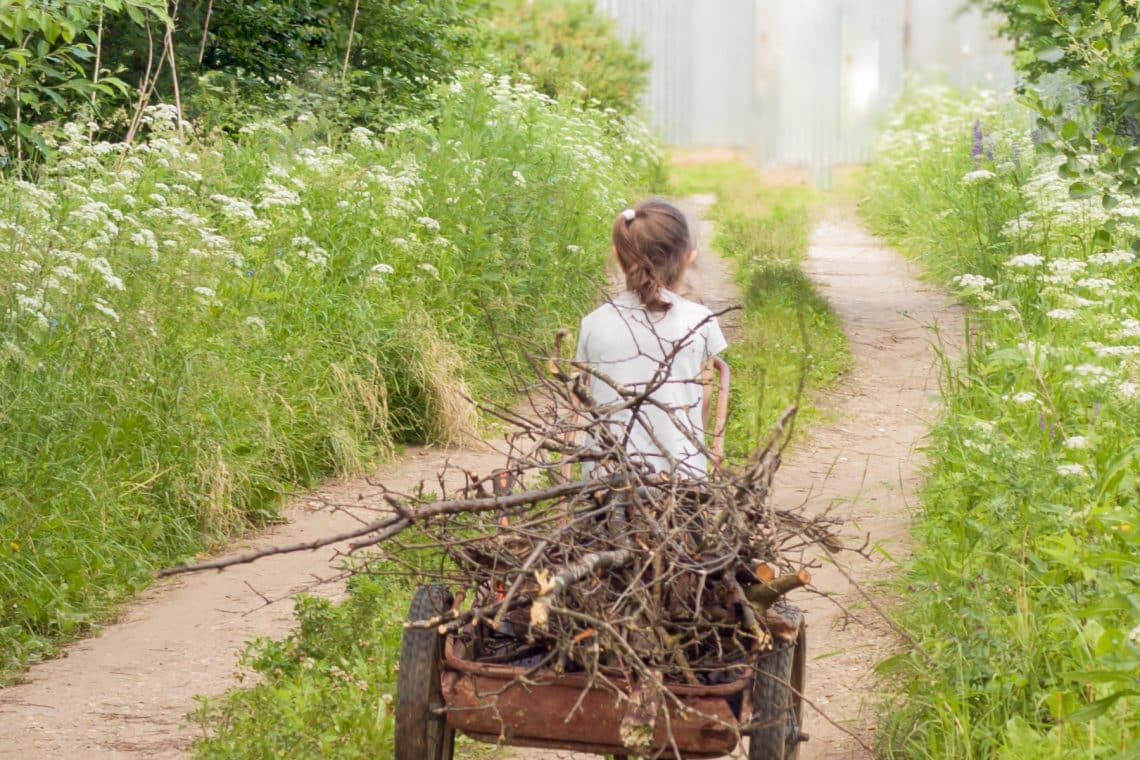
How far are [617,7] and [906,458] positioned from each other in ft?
49.0

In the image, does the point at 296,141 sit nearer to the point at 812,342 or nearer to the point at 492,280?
the point at 492,280

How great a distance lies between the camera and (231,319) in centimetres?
792

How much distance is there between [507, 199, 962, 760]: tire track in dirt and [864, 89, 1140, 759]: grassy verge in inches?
9.6

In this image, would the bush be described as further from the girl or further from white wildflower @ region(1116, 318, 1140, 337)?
the girl

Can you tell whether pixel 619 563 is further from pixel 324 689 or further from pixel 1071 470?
pixel 1071 470

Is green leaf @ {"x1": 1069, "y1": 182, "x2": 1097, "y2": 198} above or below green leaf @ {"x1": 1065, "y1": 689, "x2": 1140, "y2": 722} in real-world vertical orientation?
above

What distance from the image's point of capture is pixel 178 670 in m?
5.69

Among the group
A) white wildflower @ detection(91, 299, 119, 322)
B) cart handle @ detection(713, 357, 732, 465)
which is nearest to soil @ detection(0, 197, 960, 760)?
cart handle @ detection(713, 357, 732, 465)

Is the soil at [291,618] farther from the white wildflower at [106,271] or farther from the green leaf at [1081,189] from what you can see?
the white wildflower at [106,271]

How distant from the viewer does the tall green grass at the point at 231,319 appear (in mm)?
6414

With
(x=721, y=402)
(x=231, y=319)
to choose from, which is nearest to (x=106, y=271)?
(x=231, y=319)

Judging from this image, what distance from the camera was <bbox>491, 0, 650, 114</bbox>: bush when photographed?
1970 cm

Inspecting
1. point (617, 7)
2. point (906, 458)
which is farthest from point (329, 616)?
point (617, 7)

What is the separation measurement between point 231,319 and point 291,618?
87.8 inches
